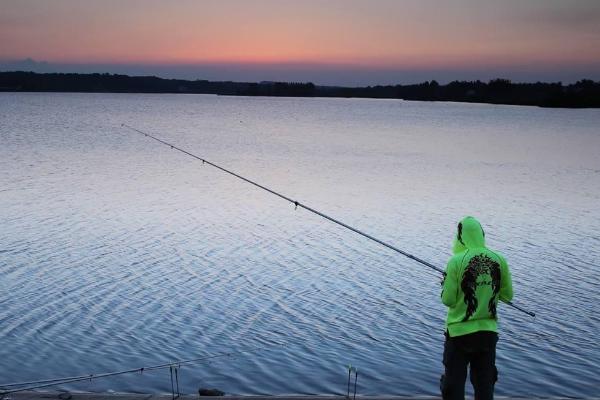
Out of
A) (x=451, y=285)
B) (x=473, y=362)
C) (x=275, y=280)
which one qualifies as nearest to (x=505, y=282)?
(x=451, y=285)

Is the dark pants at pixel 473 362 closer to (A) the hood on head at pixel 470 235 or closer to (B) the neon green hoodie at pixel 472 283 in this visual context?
(B) the neon green hoodie at pixel 472 283

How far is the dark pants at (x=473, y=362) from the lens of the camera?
530 cm

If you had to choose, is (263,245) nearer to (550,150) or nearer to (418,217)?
(418,217)

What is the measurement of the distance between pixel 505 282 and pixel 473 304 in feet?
1.24

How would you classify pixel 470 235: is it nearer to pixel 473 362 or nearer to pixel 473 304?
pixel 473 304

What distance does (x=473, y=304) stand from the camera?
5246 mm

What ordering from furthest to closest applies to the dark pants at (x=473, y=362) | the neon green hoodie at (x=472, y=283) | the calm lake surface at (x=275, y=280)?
the calm lake surface at (x=275, y=280) < the dark pants at (x=473, y=362) < the neon green hoodie at (x=472, y=283)

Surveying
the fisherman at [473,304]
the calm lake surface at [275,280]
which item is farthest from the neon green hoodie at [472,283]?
the calm lake surface at [275,280]

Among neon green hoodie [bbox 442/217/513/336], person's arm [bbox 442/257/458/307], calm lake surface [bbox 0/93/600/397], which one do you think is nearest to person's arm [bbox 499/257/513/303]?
neon green hoodie [bbox 442/217/513/336]

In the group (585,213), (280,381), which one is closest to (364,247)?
(280,381)

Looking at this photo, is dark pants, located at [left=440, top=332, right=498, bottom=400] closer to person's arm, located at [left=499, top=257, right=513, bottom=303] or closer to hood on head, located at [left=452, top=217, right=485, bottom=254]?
person's arm, located at [left=499, top=257, right=513, bottom=303]

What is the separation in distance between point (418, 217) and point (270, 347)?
14465mm

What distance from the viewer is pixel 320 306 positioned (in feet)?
44.0

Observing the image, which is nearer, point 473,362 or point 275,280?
point 473,362
